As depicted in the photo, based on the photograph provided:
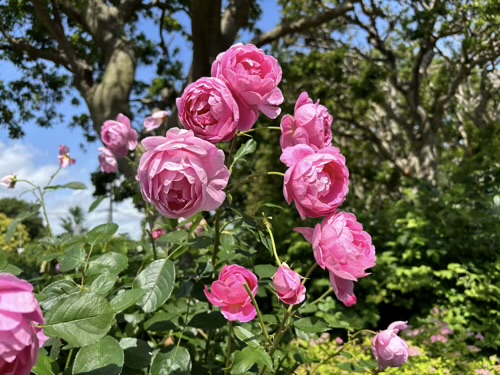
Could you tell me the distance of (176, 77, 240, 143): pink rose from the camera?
2.71ft

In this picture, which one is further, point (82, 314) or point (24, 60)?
point (24, 60)

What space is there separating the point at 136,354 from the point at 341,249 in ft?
1.56

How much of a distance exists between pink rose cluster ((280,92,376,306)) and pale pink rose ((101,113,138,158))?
0.97m

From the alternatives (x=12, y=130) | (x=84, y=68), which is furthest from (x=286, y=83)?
(x=12, y=130)

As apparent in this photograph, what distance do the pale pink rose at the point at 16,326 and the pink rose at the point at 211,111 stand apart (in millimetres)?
400

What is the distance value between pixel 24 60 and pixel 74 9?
160 cm

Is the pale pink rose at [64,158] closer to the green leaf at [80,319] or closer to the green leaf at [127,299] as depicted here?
the green leaf at [127,299]

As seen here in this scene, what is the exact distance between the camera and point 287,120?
903 millimetres

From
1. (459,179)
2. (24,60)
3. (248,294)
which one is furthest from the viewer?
(24,60)

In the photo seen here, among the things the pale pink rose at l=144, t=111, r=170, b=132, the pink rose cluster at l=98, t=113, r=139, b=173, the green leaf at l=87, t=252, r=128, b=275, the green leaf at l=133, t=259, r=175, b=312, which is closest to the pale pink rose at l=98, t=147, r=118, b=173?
the pink rose cluster at l=98, t=113, r=139, b=173

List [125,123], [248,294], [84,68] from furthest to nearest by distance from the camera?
1. [84,68]
2. [125,123]
3. [248,294]

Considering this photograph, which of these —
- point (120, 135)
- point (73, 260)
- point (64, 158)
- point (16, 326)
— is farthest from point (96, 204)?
point (16, 326)

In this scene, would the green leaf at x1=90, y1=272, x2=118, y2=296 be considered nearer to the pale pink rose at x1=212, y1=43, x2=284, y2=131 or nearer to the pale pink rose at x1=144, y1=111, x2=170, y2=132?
the pale pink rose at x1=212, y1=43, x2=284, y2=131

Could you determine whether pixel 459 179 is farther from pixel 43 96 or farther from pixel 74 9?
pixel 43 96
